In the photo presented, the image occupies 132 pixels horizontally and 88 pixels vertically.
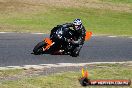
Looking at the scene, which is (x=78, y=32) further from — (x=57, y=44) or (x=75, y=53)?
(x=57, y=44)

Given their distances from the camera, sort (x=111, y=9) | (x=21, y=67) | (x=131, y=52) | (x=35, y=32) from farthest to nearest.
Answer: (x=111, y=9), (x=35, y=32), (x=131, y=52), (x=21, y=67)

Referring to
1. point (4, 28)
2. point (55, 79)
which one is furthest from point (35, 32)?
point (55, 79)

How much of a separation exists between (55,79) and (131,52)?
27.9ft

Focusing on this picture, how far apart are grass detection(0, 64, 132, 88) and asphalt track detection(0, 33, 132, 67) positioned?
245 centimetres

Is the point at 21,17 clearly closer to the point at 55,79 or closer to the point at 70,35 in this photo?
the point at 70,35

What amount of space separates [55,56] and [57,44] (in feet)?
2.17

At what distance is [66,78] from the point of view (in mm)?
11758

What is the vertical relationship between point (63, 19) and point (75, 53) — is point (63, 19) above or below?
below

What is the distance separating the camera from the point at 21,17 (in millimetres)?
31125

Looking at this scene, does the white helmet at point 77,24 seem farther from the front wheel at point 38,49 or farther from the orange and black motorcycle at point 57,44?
the front wheel at point 38,49

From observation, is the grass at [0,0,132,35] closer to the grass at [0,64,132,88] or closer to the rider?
the rider

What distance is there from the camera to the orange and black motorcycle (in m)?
17.0

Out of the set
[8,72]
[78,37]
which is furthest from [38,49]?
[8,72]

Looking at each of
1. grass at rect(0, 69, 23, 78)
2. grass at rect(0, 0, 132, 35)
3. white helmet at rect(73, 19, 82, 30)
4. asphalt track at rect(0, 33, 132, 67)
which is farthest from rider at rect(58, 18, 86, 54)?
grass at rect(0, 0, 132, 35)
